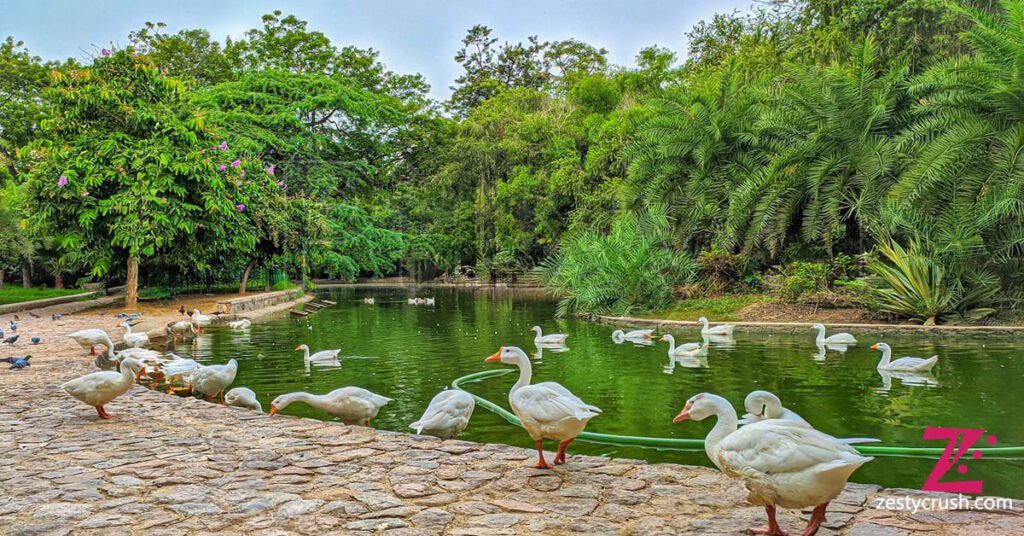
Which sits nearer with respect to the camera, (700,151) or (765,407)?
(765,407)

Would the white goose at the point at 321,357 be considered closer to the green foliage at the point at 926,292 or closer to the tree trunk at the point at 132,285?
the tree trunk at the point at 132,285

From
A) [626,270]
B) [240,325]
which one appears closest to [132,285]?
[240,325]

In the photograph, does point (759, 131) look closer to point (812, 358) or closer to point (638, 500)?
point (812, 358)

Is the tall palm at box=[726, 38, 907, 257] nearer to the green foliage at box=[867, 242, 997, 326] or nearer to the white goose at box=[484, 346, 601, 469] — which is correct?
the green foliage at box=[867, 242, 997, 326]

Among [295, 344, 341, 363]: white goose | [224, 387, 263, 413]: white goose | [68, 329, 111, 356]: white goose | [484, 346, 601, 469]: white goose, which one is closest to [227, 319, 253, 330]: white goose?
[295, 344, 341, 363]: white goose

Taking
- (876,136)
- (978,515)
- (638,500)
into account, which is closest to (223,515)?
(638,500)

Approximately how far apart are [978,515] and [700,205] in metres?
17.3

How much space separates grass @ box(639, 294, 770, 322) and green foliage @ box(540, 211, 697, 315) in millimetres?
523

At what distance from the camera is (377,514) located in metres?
3.65

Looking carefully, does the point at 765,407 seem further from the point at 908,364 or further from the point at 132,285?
the point at 132,285

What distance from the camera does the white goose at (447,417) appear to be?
581cm

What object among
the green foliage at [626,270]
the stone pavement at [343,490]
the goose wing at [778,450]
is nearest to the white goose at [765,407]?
the stone pavement at [343,490]

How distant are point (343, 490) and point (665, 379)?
6.43m

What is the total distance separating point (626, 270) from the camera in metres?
18.6
